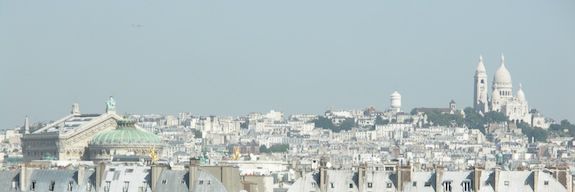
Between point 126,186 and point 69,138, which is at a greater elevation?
point 69,138

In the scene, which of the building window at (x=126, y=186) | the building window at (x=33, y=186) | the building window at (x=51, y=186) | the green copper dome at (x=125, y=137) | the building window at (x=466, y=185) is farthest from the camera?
the green copper dome at (x=125, y=137)

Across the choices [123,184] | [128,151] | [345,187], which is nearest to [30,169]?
[123,184]

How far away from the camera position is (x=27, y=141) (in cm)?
17362

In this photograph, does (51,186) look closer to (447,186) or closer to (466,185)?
(447,186)

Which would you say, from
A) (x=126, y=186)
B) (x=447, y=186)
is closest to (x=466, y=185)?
(x=447, y=186)

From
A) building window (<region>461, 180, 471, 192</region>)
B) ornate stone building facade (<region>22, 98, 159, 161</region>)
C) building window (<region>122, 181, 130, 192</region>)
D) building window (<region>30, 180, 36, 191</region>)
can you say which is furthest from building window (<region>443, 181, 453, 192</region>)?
ornate stone building facade (<region>22, 98, 159, 161</region>)

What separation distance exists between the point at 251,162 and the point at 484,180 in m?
57.9

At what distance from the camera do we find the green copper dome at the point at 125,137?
486 feet

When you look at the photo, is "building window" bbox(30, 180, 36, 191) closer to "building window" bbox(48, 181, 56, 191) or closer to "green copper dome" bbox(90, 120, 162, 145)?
"building window" bbox(48, 181, 56, 191)

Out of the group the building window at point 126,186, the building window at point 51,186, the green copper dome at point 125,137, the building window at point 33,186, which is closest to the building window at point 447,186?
the building window at point 126,186

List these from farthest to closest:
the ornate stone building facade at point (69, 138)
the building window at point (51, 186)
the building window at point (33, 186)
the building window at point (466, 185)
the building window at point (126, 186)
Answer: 1. the ornate stone building facade at point (69, 138)
2. the building window at point (33, 186)
3. the building window at point (51, 186)
4. the building window at point (126, 186)
5. the building window at point (466, 185)

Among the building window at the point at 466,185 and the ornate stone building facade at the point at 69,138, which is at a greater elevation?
the ornate stone building facade at the point at 69,138

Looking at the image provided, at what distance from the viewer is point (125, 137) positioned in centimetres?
14850

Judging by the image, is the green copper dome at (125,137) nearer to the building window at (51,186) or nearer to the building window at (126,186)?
Result: the building window at (51,186)
